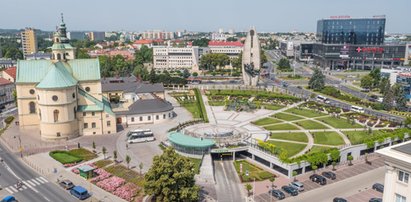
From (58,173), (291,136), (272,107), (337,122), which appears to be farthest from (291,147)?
(58,173)

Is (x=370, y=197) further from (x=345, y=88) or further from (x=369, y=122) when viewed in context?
(x=345, y=88)

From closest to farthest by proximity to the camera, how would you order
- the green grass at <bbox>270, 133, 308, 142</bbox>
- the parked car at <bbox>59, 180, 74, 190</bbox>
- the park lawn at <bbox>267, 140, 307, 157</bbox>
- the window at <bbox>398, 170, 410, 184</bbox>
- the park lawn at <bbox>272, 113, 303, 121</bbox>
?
the window at <bbox>398, 170, 410, 184</bbox>
the parked car at <bbox>59, 180, 74, 190</bbox>
the park lawn at <bbox>267, 140, 307, 157</bbox>
the green grass at <bbox>270, 133, 308, 142</bbox>
the park lawn at <bbox>272, 113, 303, 121</bbox>

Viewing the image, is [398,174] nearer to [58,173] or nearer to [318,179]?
[318,179]

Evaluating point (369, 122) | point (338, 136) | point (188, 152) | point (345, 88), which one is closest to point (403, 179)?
point (188, 152)

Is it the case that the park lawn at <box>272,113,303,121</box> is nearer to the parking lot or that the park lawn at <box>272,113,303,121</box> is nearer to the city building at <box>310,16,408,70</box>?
the parking lot

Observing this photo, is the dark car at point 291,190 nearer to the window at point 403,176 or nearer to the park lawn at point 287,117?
the window at point 403,176

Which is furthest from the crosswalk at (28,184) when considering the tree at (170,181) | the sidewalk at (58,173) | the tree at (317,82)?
the tree at (317,82)

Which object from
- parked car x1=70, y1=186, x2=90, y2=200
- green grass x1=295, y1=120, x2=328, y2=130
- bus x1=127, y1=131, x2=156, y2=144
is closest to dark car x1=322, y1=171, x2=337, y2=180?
green grass x1=295, y1=120, x2=328, y2=130
